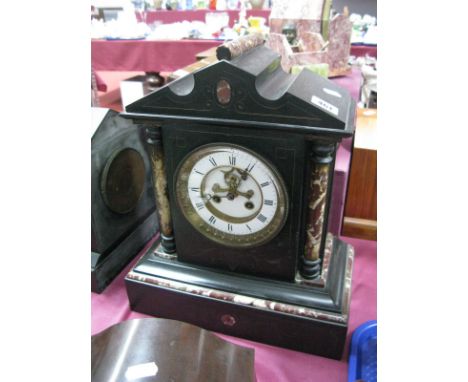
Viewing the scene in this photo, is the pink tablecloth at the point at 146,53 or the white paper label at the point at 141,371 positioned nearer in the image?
the white paper label at the point at 141,371

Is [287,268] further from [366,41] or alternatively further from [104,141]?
[366,41]

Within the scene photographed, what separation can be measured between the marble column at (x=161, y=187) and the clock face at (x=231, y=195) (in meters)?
0.06

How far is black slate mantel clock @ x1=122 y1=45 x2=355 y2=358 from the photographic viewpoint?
0.74 metres

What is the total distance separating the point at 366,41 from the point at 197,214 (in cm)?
180

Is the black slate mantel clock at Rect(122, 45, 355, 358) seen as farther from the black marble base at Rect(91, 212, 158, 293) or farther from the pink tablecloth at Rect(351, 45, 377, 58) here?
the pink tablecloth at Rect(351, 45, 377, 58)

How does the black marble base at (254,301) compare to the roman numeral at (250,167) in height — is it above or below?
below

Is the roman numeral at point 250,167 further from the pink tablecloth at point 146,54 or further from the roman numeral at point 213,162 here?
the pink tablecloth at point 146,54

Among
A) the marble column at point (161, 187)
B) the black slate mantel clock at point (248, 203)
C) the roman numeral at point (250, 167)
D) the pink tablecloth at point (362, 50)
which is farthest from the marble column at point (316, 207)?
the pink tablecloth at point (362, 50)

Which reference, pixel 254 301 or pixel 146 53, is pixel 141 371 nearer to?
pixel 254 301

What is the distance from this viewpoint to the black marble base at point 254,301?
88 cm

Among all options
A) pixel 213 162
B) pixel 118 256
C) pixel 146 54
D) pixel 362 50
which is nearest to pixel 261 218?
pixel 213 162

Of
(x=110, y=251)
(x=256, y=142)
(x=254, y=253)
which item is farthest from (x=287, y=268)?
(x=110, y=251)
